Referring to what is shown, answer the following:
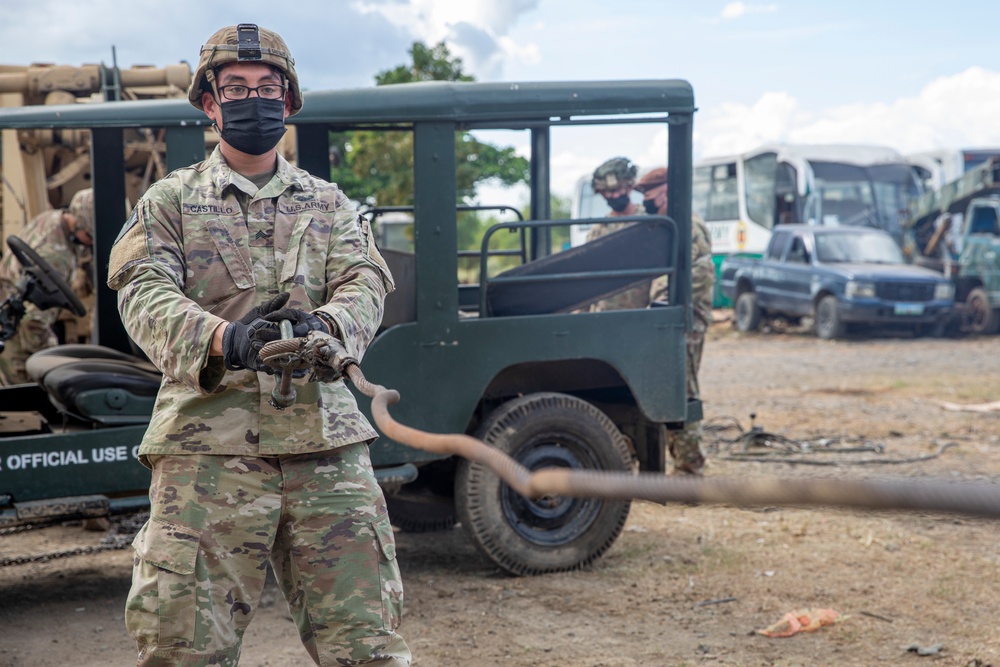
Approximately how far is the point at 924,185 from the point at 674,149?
17870mm

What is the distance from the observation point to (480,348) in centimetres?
510

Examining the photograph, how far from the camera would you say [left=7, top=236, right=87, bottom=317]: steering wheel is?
200 inches

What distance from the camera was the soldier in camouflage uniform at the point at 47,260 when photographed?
6777 mm

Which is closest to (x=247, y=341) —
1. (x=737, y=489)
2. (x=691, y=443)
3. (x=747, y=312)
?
(x=737, y=489)

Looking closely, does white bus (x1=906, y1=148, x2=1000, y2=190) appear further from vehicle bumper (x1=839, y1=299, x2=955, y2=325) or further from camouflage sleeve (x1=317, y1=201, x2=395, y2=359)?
camouflage sleeve (x1=317, y1=201, x2=395, y2=359)

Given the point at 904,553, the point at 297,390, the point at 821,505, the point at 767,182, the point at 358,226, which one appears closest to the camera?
the point at 821,505

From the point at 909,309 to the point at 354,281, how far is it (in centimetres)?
1526

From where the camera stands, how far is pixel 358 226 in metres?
3.08

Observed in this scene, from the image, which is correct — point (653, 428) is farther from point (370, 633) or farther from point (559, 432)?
point (370, 633)

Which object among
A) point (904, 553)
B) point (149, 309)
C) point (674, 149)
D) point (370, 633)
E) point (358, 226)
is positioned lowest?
→ point (904, 553)

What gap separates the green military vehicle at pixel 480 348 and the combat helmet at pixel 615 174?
1532mm

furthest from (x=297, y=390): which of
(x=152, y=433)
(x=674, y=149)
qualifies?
(x=674, y=149)

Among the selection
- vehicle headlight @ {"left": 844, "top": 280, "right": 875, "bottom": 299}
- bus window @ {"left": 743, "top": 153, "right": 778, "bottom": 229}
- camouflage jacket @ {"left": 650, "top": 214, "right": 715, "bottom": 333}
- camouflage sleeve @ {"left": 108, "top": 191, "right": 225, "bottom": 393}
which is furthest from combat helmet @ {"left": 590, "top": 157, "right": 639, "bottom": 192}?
bus window @ {"left": 743, "top": 153, "right": 778, "bottom": 229}

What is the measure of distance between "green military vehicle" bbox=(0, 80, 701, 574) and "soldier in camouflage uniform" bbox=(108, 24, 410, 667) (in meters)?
1.79
